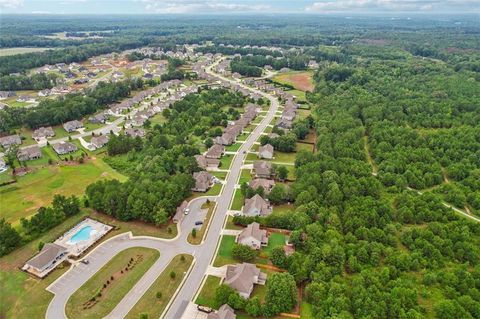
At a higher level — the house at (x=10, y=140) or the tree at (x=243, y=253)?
the house at (x=10, y=140)

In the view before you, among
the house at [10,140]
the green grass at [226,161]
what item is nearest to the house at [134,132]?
the house at [10,140]

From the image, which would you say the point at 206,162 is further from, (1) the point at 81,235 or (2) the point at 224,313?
(2) the point at 224,313

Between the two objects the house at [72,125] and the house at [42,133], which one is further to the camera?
the house at [72,125]

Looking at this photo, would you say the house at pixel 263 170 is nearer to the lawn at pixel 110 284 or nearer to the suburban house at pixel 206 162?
the suburban house at pixel 206 162

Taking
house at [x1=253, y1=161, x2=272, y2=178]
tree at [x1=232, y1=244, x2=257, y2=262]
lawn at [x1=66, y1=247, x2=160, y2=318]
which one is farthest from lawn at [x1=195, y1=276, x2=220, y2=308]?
house at [x1=253, y1=161, x2=272, y2=178]

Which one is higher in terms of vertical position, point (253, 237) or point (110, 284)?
point (253, 237)

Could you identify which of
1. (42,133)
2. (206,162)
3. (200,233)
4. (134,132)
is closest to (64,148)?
(42,133)
